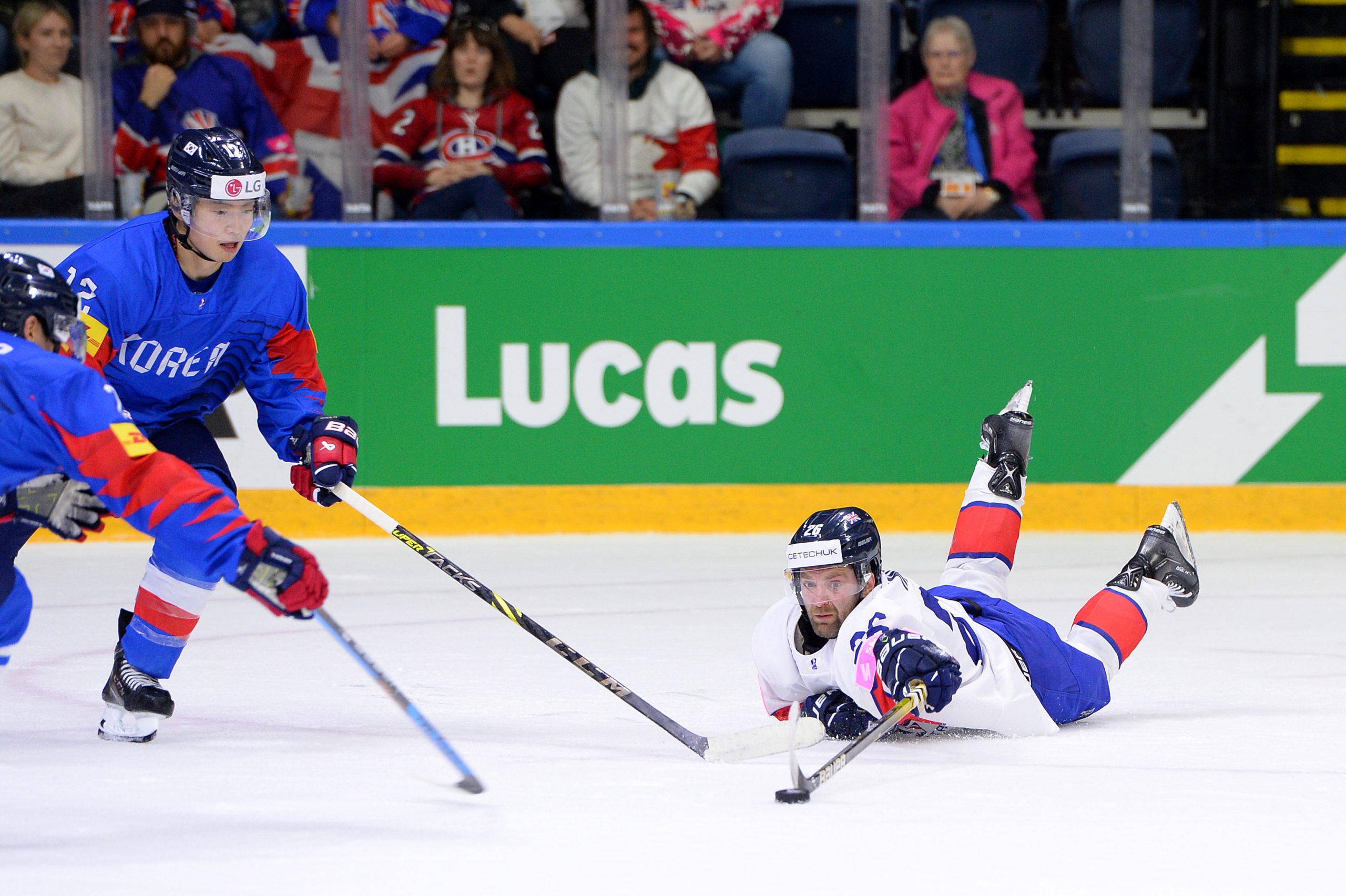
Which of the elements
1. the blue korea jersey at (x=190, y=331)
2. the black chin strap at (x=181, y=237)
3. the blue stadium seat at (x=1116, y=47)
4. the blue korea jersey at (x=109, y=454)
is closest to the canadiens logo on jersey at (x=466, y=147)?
the blue stadium seat at (x=1116, y=47)

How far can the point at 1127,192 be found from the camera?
6066 millimetres

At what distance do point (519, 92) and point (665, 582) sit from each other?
6.36ft

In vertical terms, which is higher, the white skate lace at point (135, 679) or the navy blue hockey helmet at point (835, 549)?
the navy blue hockey helmet at point (835, 549)

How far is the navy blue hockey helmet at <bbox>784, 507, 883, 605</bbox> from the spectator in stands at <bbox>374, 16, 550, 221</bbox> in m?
3.19

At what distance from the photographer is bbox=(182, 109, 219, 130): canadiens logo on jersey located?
578 centimetres

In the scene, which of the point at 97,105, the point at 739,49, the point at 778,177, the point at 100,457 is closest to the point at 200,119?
the point at 97,105

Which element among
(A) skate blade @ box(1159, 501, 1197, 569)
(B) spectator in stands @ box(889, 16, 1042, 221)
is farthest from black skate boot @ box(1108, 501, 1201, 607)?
(B) spectator in stands @ box(889, 16, 1042, 221)

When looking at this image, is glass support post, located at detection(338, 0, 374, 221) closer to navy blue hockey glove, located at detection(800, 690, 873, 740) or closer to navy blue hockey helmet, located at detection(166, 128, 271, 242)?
navy blue hockey helmet, located at detection(166, 128, 271, 242)

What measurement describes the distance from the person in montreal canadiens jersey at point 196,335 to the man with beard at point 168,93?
2491 millimetres

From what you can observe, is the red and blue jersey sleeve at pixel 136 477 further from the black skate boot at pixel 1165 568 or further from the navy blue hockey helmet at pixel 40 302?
the black skate boot at pixel 1165 568

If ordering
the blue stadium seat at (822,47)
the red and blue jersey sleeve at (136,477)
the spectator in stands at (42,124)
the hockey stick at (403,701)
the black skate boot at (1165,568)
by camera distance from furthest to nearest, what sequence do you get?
1. the blue stadium seat at (822,47)
2. the spectator in stands at (42,124)
3. the black skate boot at (1165,568)
4. the hockey stick at (403,701)
5. the red and blue jersey sleeve at (136,477)

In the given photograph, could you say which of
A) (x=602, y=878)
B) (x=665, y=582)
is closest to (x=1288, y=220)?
(x=665, y=582)

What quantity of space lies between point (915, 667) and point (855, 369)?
3.20 metres

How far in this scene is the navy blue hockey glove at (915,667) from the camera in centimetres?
289
